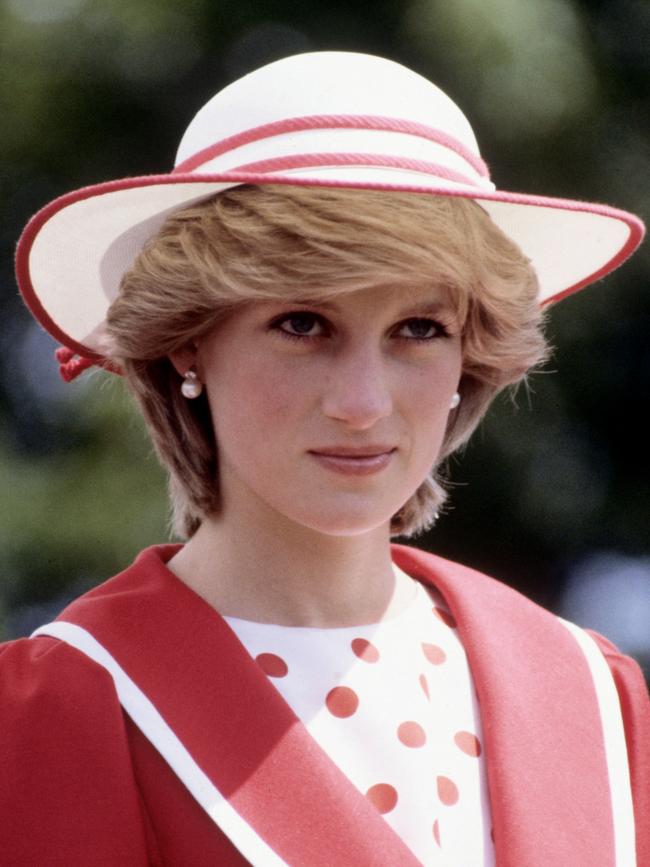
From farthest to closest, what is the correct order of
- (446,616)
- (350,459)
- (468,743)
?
1. (446,616)
2. (468,743)
3. (350,459)

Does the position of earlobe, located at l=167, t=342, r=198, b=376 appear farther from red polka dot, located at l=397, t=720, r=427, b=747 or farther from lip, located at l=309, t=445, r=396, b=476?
red polka dot, located at l=397, t=720, r=427, b=747

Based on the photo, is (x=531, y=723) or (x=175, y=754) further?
(x=531, y=723)

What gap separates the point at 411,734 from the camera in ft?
6.64

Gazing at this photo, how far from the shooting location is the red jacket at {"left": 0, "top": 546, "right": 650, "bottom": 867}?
185 cm

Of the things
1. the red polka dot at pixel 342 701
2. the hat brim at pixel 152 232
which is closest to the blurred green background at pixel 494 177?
the hat brim at pixel 152 232

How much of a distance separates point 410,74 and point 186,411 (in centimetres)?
48

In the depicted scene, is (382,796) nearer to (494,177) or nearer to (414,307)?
(414,307)

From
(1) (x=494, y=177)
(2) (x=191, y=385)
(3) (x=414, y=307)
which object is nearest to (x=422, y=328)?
(3) (x=414, y=307)

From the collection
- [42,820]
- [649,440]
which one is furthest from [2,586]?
[42,820]

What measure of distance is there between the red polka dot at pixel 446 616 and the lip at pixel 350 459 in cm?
33

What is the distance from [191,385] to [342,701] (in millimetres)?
413

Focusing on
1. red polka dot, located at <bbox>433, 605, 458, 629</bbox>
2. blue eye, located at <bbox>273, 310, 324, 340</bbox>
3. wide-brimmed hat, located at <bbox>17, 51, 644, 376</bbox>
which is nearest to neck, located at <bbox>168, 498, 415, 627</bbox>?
red polka dot, located at <bbox>433, 605, 458, 629</bbox>

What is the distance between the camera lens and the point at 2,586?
331 cm

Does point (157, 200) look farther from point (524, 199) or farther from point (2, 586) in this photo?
point (2, 586)
